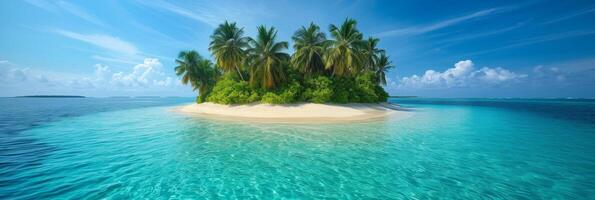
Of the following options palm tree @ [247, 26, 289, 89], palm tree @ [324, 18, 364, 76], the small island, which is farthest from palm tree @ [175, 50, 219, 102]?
palm tree @ [324, 18, 364, 76]

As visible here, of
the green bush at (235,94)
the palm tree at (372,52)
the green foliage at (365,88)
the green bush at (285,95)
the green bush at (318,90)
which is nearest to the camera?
the green bush at (285,95)

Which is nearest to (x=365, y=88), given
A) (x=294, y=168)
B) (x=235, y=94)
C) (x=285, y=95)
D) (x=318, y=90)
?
(x=318, y=90)

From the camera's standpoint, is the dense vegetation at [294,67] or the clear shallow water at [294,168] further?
the dense vegetation at [294,67]

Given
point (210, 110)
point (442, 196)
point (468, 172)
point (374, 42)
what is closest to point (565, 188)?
point (468, 172)

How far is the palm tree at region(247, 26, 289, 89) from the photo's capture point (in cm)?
2797

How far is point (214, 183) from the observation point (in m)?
5.69

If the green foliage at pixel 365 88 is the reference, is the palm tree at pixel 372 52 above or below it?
above

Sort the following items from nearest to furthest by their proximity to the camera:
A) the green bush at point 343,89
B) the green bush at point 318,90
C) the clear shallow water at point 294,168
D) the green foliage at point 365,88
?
the clear shallow water at point 294,168 < the green bush at point 318,90 < the green bush at point 343,89 < the green foliage at point 365,88

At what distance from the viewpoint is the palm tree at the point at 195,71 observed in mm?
42438

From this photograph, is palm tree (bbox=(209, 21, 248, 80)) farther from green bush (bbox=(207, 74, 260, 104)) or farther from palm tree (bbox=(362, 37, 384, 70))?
palm tree (bbox=(362, 37, 384, 70))

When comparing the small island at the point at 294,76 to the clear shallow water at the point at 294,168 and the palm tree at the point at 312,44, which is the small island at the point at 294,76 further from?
the clear shallow water at the point at 294,168

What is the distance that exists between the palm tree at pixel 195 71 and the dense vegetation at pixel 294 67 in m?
12.0

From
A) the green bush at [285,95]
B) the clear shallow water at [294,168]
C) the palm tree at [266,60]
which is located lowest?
the clear shallow water at [294,168]

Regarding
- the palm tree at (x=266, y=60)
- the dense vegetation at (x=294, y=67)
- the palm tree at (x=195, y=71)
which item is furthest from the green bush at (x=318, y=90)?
the palm tree at (x=195, y=71)
